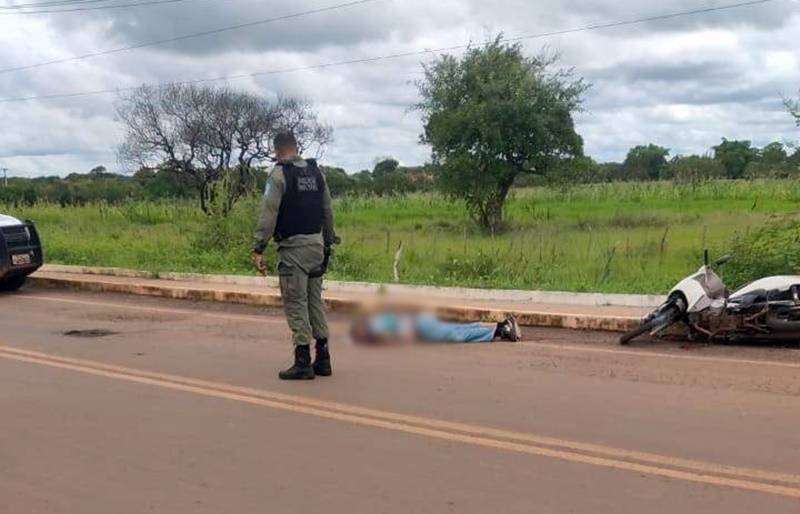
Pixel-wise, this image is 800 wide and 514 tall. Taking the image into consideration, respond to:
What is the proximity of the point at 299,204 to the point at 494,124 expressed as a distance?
23.8 meters

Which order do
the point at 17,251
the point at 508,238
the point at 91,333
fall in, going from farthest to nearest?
the point at 508,238
the point at 17,251
the point at 91,333

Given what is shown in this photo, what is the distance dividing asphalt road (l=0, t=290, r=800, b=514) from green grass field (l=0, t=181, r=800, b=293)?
16.3 ft

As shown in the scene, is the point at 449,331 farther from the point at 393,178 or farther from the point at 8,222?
the point at 393,178

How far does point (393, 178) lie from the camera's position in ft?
210

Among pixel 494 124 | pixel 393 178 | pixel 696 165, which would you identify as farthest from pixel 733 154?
pixel 494 124

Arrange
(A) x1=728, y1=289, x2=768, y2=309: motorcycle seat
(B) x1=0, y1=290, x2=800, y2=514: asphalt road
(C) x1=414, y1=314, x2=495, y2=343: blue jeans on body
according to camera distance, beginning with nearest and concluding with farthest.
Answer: (B) x1=0, y1=290, x2=800, y2=514: asphalt road
(A) x1=728, y1=289, x2=768, y2=309: motorcycle seat
(C) x1=414, y1=314, x2=495, y2=343: blue jeans on body

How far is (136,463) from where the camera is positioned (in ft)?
17.7

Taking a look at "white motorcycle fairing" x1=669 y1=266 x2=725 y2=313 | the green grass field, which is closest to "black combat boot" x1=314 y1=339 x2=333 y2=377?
"white motorcycle fairing" x1=669 y1=266 x2=725 y2=313

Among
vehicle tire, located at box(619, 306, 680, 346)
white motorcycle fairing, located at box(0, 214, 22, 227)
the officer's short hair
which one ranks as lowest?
vehicle tire, located at box(619, 306, 680, 346)

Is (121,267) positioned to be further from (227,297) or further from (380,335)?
(380,335)

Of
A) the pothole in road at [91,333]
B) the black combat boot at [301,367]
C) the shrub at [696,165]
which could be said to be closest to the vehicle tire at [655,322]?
the black combat boot at [301,367]

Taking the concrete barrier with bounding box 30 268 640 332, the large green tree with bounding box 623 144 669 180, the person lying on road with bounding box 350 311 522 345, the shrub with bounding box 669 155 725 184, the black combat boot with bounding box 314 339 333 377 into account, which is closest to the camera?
the black combat boot with bounding box 314 339 333 377

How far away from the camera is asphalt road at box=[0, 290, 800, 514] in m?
4.79

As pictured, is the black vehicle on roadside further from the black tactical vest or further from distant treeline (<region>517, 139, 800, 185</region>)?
distant treeline (<region>517, 139, 800, 185</region>)
